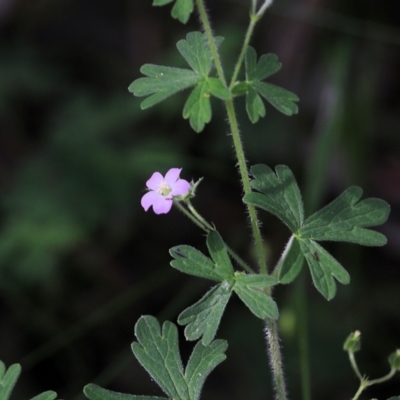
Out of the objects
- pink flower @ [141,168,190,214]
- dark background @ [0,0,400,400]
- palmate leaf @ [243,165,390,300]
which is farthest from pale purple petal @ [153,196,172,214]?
dark background @ [0,0,400,400]

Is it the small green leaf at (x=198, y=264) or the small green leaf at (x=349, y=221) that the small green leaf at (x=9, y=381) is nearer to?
the small green leaf at (x=198, y=264)

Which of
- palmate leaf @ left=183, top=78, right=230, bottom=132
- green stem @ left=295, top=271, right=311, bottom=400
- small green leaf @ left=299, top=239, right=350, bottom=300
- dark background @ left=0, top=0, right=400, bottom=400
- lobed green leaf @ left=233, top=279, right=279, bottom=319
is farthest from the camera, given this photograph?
dark background @ left=0, top=0, right=400, bottom=400

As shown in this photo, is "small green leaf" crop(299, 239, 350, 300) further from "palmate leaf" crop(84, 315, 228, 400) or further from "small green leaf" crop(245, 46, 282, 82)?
"small green leaf" crop(245, 46, 282, 82)

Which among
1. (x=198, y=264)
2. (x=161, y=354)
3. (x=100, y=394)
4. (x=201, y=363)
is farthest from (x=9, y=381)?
(x=198, y=264)

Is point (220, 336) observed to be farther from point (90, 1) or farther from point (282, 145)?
point (90, 1)

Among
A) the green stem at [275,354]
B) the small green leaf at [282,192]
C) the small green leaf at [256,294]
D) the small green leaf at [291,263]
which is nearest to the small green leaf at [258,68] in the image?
Result: the small green leaf at [282,192]

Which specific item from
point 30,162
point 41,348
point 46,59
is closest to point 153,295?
point 41,348

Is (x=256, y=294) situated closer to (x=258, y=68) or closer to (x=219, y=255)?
(x=219, y=255)
